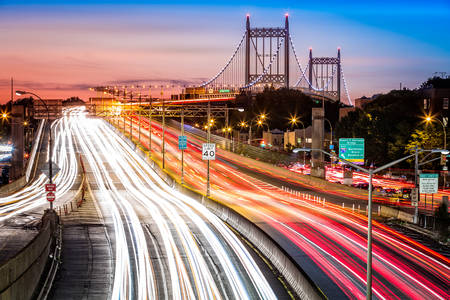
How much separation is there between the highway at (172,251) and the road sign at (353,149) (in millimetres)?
17213

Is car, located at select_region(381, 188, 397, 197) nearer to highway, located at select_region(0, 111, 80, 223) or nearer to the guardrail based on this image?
highway, located at select_region(0, 111, 80, 223)

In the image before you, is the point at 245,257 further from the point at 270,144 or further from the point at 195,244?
the point at 270,144

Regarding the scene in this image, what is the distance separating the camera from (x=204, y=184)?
67.6 m

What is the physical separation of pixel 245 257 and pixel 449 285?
10.2 meters

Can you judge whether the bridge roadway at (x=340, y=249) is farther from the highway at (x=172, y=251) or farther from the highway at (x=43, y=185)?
the highway at (x=43, y=185)

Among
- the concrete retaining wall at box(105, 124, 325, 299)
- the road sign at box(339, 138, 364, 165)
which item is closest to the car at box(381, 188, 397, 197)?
the road sign at box(339, 138, 364, 165)

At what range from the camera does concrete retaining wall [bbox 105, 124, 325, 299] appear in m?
21.4

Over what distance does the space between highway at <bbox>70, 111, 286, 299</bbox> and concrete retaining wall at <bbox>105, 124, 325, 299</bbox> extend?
0.71 m

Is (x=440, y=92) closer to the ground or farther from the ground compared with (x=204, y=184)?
farther from the ground

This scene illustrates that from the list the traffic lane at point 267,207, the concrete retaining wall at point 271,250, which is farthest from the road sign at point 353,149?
the concrete retaining wall at point 271,250

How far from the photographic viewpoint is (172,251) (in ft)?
100

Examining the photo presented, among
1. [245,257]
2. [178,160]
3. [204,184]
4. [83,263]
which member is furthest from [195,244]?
[178,160]

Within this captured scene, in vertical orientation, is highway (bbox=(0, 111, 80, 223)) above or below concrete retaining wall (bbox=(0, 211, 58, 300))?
below

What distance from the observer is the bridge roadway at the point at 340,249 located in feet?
81.0
